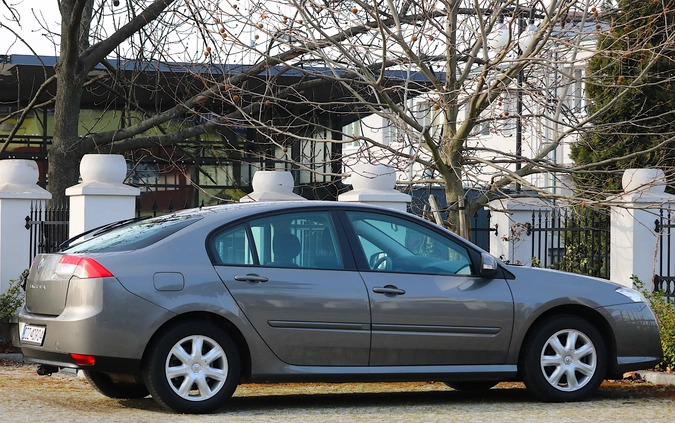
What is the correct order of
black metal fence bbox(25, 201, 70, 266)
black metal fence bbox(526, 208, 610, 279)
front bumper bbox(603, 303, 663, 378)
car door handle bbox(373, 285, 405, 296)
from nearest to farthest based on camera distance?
car door handle bbox(373, 285, 405, 296) < front bumper bbox(603, 303, 663, 378) < black metal fence bbox(25, 201, 70, 266) < black metal fence bbox(526, 208, 610, 279)

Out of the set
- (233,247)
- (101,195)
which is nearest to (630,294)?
(233,247)

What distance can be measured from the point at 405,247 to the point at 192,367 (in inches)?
72.7

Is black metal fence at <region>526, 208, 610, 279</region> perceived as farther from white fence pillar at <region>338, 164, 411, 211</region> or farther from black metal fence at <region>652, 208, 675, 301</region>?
white fence pillar at <region>338, 164, 411, 211</region>

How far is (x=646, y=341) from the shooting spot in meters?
8.74

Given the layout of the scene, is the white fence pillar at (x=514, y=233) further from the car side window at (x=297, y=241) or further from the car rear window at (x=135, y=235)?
the car rear window at (x=135, y=235)

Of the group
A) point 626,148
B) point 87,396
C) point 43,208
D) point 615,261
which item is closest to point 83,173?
point 43,208

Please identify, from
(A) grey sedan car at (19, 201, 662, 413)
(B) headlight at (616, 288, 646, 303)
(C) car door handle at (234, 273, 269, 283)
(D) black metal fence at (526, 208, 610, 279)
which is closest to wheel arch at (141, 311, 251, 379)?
(A) grey sedan car at (19, 201, 662, 413)

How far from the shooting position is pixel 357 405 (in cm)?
834

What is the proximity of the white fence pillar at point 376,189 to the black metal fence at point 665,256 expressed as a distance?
2.96 meters

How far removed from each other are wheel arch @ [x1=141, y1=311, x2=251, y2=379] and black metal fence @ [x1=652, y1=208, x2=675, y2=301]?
647 cm

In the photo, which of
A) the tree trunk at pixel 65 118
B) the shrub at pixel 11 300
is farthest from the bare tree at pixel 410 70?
the shrub at pixel 11 300

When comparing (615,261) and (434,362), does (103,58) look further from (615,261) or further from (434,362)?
(434,362)

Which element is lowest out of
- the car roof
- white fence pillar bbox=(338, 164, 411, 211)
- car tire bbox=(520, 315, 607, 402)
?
car tire bbox=(520, 315, 607, 402)

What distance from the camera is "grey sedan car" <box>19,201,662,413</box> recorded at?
745cm
